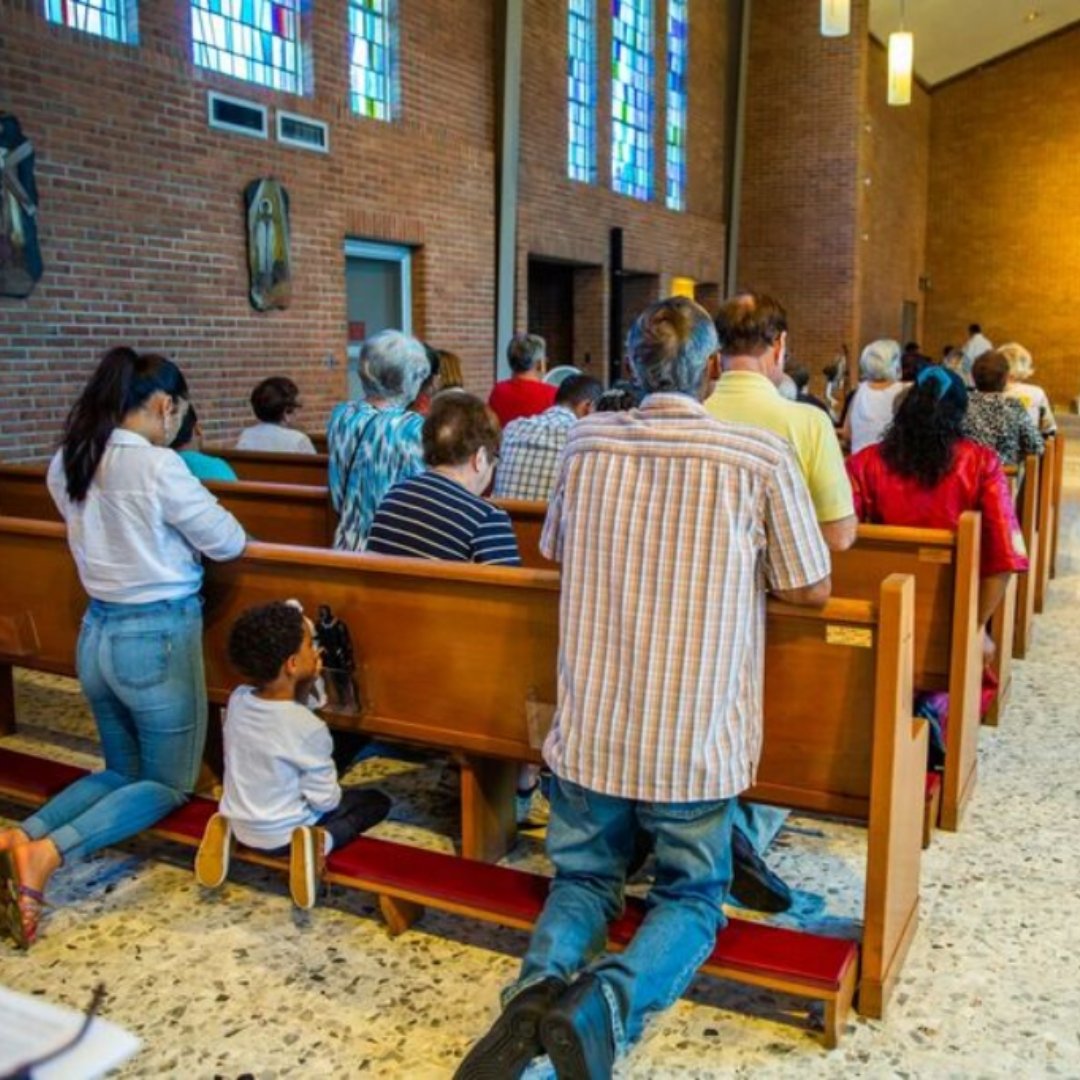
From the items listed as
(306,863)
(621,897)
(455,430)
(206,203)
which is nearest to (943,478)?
(455,430)

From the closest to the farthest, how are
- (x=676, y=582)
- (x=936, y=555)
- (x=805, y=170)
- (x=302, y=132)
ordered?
(x=676, y=582)
(x=936, y=555)
(x=302, y=132)
(x=805, y=170)

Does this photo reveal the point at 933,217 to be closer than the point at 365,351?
No

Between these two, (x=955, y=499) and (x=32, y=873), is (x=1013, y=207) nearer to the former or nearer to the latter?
(x=955, y=499)

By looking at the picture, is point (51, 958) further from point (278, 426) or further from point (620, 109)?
point (620, 109)

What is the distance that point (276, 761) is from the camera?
276 cm

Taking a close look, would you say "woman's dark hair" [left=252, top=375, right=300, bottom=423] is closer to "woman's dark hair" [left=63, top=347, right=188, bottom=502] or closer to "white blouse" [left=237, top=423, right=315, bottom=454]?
"white blouse" [left=237, top=423, right=315, bottom=454]

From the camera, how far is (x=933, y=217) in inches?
845

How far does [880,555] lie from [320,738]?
5.82 ft

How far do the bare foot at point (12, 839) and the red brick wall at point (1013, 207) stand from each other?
823 inches

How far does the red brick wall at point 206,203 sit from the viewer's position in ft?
21.9

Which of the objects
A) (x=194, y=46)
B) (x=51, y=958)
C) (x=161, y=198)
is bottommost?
(x=51, y=958)

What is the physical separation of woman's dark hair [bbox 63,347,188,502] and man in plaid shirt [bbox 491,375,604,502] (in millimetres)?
1782

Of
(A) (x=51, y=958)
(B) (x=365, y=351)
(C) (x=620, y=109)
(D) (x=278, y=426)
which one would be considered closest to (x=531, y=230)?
(C) (x=620, y=109)

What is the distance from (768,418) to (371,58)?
7.81 m
